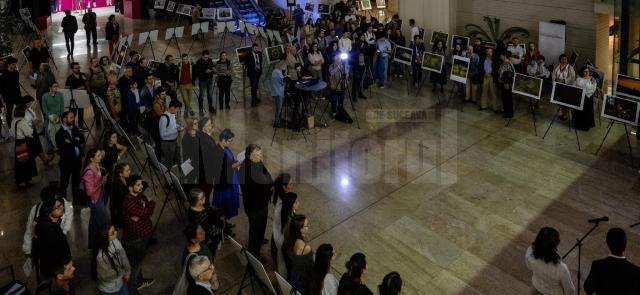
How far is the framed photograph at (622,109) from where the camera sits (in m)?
9.92

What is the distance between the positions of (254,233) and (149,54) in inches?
512

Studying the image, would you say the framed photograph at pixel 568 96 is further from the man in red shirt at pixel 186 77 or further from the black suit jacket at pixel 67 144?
the black suit jacket at pixel 67 144

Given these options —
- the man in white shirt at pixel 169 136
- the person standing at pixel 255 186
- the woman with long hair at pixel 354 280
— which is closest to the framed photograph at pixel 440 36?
the man in white shirt at pixel 169 136

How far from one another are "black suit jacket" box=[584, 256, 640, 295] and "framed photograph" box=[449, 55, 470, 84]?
8.19 meters

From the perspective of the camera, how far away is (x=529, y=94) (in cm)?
1171

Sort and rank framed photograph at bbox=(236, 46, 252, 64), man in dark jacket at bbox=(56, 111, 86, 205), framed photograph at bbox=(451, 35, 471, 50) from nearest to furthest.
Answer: man in dark jacket at bbox=(56, 111, 86, 205), framed photograph at bbox=(236, 46, 252, 64), framed photograph at bbox=(451, 35, 471, 50)

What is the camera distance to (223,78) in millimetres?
12750

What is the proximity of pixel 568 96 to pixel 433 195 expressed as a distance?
4.05 meters

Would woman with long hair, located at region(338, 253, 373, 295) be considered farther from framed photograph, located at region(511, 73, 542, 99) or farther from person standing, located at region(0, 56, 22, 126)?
person standing, located at region(0, 56, 22, 126)

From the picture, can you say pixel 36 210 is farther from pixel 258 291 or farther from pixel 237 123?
pixel 237 123

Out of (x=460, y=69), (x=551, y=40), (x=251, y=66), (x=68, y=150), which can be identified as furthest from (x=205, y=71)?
(x=551, y=40)

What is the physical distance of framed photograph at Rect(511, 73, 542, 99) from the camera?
455 inches

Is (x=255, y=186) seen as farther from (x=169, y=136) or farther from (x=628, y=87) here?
(x=628, y=87)

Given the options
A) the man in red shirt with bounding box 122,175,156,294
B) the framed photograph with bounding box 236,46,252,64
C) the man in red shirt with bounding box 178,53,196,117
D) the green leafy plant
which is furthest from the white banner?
the man in red shirt with bounding box 122,175,156,294
